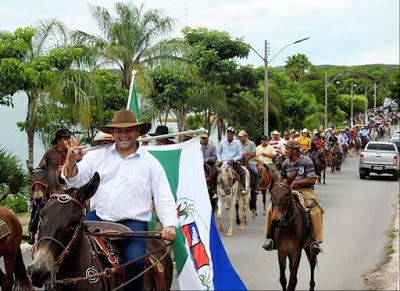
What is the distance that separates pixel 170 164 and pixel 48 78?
7070 millimetres

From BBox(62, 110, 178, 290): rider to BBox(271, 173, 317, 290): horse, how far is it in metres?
3.57

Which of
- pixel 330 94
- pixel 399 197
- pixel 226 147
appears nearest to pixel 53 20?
pixel 226 147

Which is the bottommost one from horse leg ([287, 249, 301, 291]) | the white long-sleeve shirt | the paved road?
the paved road

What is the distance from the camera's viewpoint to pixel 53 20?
63.7 ft

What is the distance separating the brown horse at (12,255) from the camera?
28.3ft

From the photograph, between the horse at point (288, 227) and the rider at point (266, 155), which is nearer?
the horse at point (288, 227)

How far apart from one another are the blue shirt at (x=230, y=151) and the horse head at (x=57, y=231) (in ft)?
36.6

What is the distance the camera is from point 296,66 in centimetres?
8419

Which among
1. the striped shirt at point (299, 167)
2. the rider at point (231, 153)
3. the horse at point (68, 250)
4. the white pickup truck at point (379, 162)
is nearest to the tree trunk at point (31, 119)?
the rider at point (231, 153)

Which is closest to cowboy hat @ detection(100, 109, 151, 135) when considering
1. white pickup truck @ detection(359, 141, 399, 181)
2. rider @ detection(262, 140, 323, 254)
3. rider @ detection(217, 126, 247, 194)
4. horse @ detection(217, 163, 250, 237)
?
rider @ detection(262, 140, 323, 254)

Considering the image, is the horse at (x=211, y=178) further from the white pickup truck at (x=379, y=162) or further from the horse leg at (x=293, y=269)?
the white pickup truck at (x=379, y=162)

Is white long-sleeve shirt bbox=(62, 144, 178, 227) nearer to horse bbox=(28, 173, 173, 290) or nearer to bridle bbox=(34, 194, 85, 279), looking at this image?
horse bbox=(28, 173, 173, 290)

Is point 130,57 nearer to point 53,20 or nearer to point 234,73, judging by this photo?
point 53,20

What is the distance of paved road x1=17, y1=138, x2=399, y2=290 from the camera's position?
36.7ft
